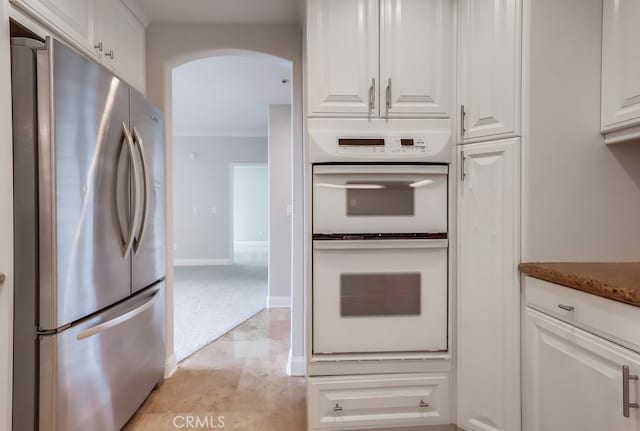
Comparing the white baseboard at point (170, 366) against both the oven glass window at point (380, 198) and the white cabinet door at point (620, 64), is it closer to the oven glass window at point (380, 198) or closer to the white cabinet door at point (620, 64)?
the oven glass window at point (380, 198)

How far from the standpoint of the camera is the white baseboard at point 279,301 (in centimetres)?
410

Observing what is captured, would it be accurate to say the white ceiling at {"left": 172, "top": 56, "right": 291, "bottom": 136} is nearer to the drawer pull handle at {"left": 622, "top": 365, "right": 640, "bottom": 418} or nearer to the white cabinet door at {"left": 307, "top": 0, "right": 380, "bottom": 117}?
the white cabinet door at {"left": 307, "top": 0, "right": 380, "bottom": 117}

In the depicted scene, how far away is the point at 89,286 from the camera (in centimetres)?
141

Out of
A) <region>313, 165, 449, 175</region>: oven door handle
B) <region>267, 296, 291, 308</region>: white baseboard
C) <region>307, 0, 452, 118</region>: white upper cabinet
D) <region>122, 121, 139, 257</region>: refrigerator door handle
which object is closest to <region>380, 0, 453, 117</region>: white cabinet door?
<region>307, 0, 452, 118</region>: white upper cabinet

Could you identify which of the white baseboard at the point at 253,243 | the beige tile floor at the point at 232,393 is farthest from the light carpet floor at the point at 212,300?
the white baseboard at the point at 253,243

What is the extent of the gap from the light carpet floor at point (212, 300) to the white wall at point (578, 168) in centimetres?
264

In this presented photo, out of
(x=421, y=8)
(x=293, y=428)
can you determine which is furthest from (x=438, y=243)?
(x=293, y=428)

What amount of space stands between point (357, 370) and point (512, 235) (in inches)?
36.7

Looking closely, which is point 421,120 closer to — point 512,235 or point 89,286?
point 512,235

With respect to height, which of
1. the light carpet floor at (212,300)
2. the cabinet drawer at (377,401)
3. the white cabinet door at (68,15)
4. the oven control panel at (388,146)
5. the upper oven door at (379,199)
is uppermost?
the white cabinet door at (68,15)

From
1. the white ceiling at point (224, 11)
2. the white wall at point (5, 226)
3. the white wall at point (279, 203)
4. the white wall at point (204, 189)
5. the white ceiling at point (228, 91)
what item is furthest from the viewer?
the white wall at point (204, 189)

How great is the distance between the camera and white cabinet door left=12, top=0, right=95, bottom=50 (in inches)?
52.7

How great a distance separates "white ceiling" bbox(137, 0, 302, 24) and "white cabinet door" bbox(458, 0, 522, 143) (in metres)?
1.09

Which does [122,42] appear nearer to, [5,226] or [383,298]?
[5,226]
